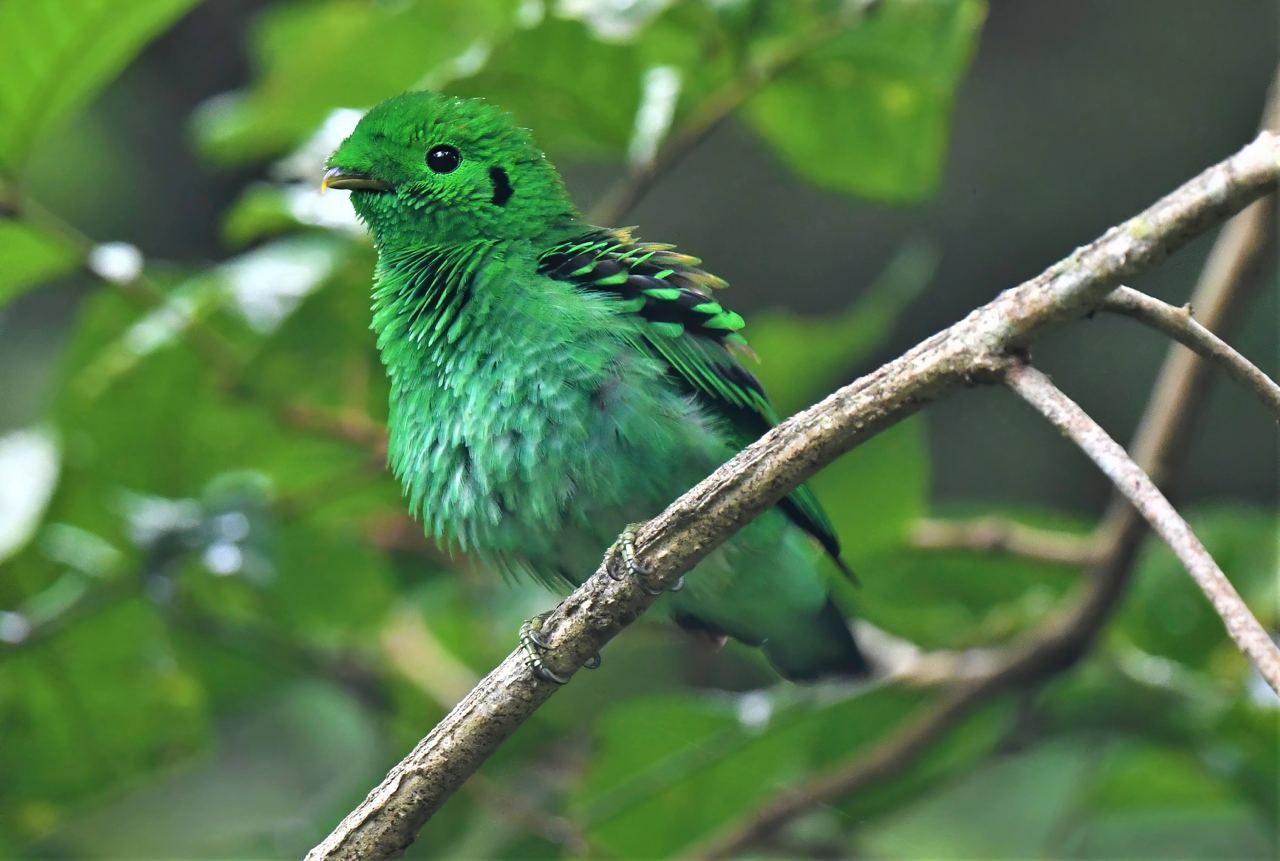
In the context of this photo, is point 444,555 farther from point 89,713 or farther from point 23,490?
point 23,490

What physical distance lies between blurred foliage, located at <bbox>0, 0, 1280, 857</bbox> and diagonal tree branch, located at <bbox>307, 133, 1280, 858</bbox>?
168 cm

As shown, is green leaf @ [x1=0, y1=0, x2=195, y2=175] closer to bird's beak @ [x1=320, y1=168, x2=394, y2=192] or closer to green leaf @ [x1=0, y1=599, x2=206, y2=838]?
bird's beak @ [x1=320, y1=168, x2=394, y2=192]

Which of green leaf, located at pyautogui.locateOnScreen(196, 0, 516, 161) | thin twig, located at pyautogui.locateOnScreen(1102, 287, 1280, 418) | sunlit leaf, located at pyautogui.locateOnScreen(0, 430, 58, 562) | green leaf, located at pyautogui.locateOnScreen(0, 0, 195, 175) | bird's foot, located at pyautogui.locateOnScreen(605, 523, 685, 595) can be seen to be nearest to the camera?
thin twig, located at pyautogui.locateOnScreen(1102, 287, 1280, 418)

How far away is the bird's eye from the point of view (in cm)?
325

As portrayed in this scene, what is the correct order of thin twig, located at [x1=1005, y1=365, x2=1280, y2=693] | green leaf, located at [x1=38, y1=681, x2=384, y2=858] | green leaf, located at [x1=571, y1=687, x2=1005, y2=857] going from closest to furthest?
thin twig, located at [x1=1005, y1=365, x2=1280, y2=693], green leaf, located at [x1=571, y1=687, x2=1005, y2=857], green leaf, located at [x1=38, y1=681, x2=384, y2=858]

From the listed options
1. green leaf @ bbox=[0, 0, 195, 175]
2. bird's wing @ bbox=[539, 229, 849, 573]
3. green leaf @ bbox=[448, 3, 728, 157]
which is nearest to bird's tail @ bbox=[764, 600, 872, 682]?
bird's wing @ bbox=[539, 229, 849, 573]

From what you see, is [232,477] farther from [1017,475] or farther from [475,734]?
[1017,475]

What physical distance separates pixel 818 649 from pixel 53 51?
8.32 feet

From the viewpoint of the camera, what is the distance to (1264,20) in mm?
7828

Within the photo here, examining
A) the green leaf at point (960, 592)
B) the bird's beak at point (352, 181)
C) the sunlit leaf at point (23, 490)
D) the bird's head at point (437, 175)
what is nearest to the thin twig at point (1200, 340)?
the bird's head at point (437, 175)

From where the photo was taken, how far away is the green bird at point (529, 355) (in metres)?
3.07

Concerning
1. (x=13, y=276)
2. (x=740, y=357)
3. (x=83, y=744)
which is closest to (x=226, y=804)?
(x=83, y=744)

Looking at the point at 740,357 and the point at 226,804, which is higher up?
the point at 226,804

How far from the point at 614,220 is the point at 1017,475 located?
437 cm
